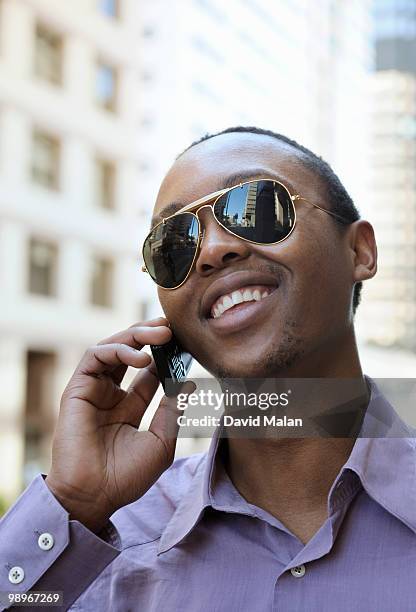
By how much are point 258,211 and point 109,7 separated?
11.6 m

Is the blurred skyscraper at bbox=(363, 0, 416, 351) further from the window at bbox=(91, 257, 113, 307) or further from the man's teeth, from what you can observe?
the window at bbox=(91, 257, 113, 307)

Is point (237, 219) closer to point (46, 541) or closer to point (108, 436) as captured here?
point (108, 436)

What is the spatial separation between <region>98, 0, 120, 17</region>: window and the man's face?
1123 cm

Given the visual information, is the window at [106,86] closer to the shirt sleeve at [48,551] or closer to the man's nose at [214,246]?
the man's nose at [214,246]

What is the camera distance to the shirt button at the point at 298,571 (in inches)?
41.2

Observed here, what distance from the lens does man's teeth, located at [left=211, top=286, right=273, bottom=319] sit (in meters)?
1.15

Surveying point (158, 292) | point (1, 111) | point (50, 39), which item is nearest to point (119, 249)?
point (1, 111)

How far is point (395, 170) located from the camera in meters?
5.04

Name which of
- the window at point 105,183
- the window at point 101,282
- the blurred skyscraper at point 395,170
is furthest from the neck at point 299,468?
the window at point 105,183

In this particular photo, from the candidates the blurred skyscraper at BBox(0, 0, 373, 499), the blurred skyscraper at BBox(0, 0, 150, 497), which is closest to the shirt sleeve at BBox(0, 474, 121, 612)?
the blurred skyscraper at BBox(0, 0, 373, 499)

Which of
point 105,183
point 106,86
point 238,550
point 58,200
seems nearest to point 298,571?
point 238,550

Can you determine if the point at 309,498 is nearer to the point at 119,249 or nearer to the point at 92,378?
the point at 92,378

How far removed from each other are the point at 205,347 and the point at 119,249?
1037 cm

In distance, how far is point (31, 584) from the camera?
3.61 feet
